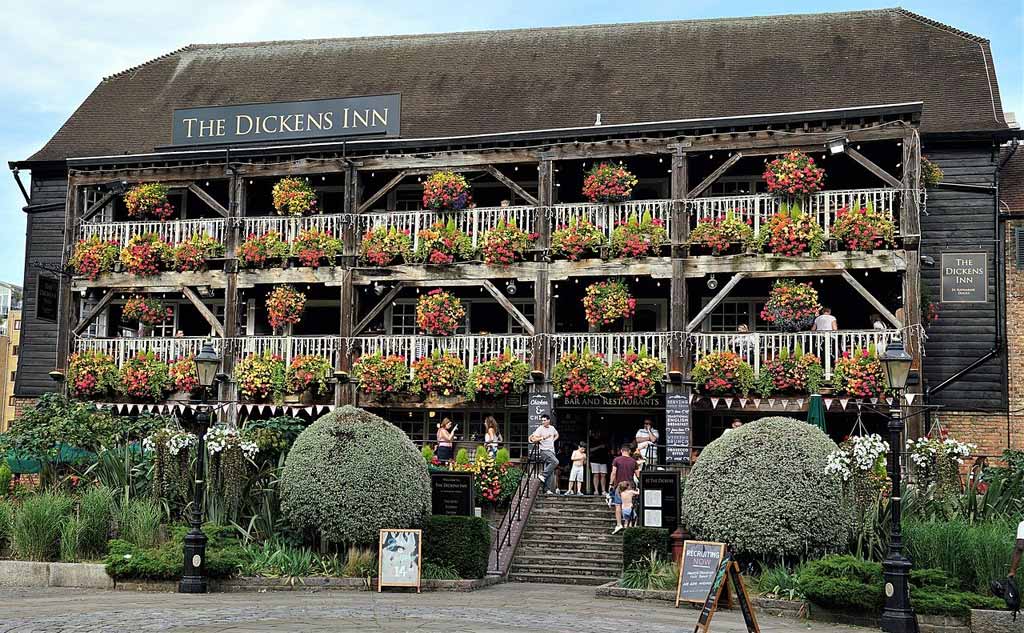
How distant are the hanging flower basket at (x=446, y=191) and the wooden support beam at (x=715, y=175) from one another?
4.70m

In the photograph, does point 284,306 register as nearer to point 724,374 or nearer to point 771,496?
point 724,374

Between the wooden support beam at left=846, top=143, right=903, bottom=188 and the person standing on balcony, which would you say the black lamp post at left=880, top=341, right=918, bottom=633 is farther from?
the wooden support beam at left=846, top=143, right=903, bottom=188

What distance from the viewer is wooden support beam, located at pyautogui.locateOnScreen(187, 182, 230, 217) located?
25859 millimetres

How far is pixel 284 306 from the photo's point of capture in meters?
25.4

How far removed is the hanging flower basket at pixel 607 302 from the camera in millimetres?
23562

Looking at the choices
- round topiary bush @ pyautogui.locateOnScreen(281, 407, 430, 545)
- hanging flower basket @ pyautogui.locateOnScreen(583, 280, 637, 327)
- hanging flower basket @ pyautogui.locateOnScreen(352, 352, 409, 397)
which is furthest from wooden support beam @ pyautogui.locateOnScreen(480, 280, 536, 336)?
round topiary bush @ pyautogui.locateOnScreen(281, 407, 430, 545)

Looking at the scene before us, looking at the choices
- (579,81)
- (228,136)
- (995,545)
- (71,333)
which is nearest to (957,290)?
(579,81)

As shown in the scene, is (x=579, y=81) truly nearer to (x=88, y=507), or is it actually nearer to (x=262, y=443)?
(x=262, y=443)

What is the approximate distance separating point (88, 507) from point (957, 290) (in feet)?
56.4

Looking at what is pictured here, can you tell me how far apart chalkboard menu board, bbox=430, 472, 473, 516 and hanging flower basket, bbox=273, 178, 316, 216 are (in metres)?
9.34

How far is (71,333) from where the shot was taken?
26.7 metres

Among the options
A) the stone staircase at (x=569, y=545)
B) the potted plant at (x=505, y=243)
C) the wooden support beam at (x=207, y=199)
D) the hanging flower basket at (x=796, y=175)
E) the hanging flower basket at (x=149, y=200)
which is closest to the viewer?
the stone staircase at (x=569, y=545)

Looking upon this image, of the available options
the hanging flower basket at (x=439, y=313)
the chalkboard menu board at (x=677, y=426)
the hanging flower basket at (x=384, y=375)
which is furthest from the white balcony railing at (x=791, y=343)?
the hanging flower basket at (x=384, y=375)

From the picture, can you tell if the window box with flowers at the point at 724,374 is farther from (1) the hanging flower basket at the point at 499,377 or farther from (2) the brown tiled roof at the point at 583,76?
(2) the brown tiled roof at the point at 583,76
